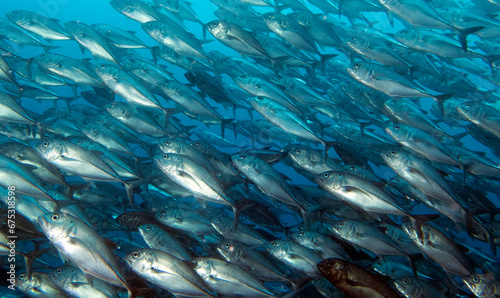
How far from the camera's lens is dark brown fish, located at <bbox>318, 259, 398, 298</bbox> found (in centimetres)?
250

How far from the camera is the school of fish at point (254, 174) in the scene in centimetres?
267

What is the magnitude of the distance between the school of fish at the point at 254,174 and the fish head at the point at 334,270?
1 cm

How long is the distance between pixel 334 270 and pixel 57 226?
8.13ft

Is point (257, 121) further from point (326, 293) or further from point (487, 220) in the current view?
point (487, 220)

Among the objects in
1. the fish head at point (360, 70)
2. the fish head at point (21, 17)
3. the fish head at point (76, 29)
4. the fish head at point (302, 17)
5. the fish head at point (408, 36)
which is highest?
the fish head at point (21, 17)

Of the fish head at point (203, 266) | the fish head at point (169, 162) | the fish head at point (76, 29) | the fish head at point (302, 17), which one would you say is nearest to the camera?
the fish head at point (203, 266)

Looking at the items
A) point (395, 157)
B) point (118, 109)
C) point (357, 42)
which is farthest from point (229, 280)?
point (357, 42)

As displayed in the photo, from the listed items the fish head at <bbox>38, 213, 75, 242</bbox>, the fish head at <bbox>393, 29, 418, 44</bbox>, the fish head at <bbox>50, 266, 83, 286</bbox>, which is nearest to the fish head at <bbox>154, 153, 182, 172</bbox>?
the fish head at <bbox>38, 213, 75, 242</bbox>

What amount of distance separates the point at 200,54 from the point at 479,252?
4763 millimetres

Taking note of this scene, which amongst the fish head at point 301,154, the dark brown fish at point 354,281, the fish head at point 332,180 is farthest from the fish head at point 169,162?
the dark brown fish at point 354,281

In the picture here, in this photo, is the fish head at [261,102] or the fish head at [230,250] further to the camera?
the fish head at [261,102]

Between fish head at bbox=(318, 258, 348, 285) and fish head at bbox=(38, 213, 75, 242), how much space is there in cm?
227

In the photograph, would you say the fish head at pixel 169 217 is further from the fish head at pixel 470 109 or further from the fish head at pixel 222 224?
the fish head at pixel 470 109

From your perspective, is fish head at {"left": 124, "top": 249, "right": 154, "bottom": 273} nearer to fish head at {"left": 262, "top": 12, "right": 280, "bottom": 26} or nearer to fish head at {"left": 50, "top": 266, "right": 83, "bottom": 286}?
fish head at {"left": 50, "top": 266, "right": 83, "bottom": 286}
